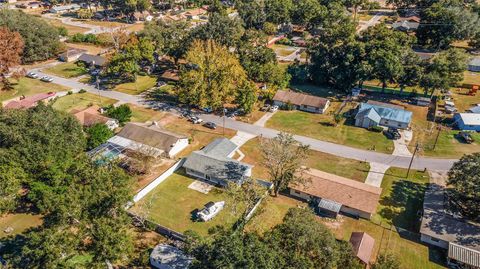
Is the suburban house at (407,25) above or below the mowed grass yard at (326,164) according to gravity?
above

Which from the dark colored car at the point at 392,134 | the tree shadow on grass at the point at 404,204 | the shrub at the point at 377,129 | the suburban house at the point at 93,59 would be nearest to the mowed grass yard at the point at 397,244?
the tree shadow on grass at the point at 404,204

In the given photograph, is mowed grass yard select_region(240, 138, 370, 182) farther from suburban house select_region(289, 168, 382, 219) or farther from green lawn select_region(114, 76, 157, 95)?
green lawn select_region(114, 76, 157, 95)

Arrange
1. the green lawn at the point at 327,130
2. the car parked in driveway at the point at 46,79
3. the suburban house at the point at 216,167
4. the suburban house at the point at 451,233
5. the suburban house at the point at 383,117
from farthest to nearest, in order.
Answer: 1. the car parked in driveway at the point at 46,79
2. the suburban house at the point at 383,117
3. the green lawn at the point at 327,130
4. the suburban house at the point at 216,167
5. the suburban house at the point at 451,233

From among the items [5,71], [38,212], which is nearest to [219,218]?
[38,212]

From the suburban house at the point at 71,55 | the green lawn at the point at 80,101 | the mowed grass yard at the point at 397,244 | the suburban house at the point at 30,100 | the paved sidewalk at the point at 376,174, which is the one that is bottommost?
the mowed grass yard at the point at 397,244

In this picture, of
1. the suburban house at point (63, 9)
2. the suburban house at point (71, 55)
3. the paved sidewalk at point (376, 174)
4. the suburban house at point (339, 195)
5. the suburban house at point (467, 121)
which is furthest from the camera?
the suburban house at point (63, 9)

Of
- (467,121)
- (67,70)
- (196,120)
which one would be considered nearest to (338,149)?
(467,121)

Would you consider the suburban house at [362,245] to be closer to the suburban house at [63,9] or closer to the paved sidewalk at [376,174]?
the paved sidewalk at [376,174]
